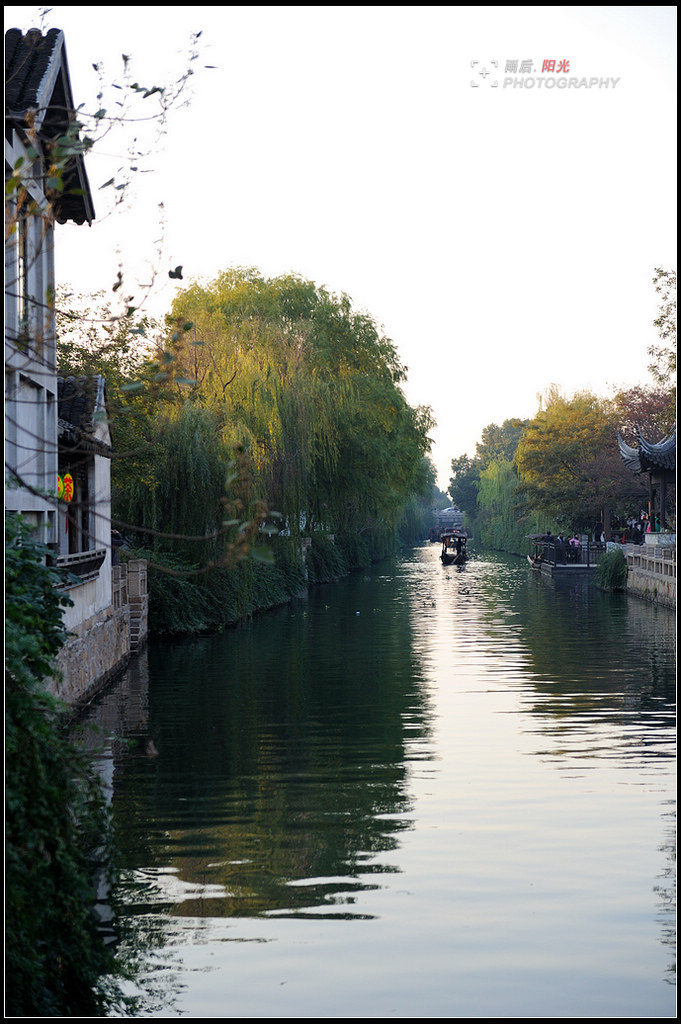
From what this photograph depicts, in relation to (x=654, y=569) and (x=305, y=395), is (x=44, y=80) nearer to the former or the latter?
(x=305, y=395)

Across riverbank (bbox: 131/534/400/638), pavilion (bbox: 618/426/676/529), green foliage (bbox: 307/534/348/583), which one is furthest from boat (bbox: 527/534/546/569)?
riverbank (bbox: 131/534/400/638)

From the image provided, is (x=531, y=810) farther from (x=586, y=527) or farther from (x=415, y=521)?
(x=415, y=521)

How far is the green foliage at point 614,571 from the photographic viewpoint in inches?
1845

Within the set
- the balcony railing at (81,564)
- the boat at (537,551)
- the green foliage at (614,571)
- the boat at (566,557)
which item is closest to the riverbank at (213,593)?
the balcony railing at (81,564)

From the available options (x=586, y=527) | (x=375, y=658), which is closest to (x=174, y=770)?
(x=375, y=658)

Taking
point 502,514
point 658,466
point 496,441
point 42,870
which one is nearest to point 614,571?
point 658,466

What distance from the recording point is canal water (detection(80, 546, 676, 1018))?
A: 23.9 ft

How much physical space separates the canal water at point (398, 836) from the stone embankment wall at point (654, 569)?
50.2 feet

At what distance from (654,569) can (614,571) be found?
5543mm

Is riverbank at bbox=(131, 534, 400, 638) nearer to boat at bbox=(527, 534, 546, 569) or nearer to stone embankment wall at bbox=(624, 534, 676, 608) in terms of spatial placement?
stone embankment wall at bbox=(624, 534, 676, 608)

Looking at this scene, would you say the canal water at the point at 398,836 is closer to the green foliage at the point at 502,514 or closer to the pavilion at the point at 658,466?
the pavilion at the point at 658,466

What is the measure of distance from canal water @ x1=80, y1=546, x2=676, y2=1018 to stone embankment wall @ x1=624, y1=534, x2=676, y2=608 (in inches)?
602

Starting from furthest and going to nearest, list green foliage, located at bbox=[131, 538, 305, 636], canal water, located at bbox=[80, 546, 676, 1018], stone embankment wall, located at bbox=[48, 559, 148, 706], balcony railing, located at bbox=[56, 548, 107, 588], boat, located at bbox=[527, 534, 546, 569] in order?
boat, located at bbox=[527, 534, 546, 569] → green foliage, located at bbox=[131, 538, 305, 636] → balcony railing, located at bbox=[56, 548, 107, 588] → stone embankment wall, located at bbox=[48, 559, 148, 706] → canal water, located at bbox=[80, 546, 676, 1018]

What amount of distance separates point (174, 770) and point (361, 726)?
3.62m
